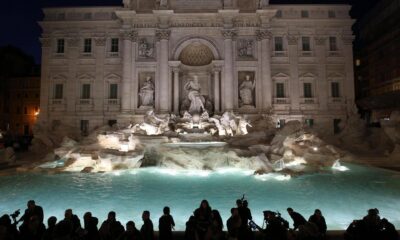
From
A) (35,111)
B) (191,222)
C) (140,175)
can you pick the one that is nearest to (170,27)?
(140,175)

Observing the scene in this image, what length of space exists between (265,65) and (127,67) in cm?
1300

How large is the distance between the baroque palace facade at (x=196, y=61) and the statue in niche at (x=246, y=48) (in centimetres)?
9

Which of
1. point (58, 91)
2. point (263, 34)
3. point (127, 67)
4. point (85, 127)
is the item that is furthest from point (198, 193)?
point (58, 91)

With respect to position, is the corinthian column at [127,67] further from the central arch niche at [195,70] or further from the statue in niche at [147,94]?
the central arch niche at [195,70]

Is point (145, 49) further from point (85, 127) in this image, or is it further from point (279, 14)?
point (279, 14)

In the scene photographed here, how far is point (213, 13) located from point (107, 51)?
1112 cm

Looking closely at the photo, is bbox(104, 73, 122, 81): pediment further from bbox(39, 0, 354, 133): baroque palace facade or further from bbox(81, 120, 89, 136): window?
bbox(81, 120, 89, 136): window

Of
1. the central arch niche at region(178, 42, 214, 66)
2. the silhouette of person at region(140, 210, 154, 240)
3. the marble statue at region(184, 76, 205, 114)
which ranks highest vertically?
the central arch niche at region(178, 42, 214, 66)

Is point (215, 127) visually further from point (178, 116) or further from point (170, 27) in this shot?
point (170, 27)

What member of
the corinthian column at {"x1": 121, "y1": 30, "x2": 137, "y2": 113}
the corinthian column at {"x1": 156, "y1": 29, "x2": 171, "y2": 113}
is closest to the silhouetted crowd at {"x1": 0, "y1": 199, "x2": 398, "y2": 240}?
the corinthian column at {"x1": 156, "y1": 29, "x2": 171, "y2": 113}

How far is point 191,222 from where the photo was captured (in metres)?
5.00

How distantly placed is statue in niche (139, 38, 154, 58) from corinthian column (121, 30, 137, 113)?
85 centimetres

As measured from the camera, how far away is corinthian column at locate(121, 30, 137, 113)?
2464 cm

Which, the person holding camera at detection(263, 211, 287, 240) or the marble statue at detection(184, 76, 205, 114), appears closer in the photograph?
the person holding camera at detection(263, 211, 287, 240)
